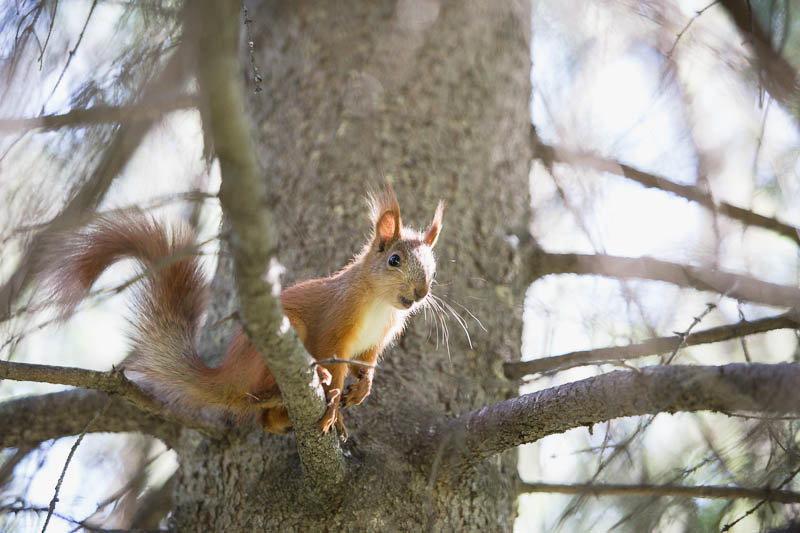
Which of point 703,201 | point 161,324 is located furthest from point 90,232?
point 703,201

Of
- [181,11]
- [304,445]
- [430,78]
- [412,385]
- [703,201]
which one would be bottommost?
[304,445]

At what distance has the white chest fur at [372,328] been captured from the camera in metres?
1.69

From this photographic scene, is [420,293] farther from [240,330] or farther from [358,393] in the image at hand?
[240,330]

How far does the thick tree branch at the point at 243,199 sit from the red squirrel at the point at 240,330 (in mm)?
415

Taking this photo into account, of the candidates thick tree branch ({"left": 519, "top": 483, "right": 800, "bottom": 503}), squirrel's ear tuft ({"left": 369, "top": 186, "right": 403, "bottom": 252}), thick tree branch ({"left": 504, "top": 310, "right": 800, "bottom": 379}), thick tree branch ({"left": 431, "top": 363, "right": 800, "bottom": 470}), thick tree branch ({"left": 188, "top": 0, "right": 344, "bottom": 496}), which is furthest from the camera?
squirrel's ear tuft ({"left": 369, "top": 186, "right": 403, "bottom": 252})

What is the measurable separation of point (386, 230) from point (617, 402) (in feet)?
2.51

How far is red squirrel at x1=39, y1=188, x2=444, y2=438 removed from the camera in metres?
1.52

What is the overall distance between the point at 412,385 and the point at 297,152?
657 millimetres

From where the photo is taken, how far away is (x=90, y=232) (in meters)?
1.50

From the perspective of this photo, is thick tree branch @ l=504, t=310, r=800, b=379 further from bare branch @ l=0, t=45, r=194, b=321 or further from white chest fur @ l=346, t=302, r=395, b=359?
bare branch @ l=0, t=45, r=194, b=321

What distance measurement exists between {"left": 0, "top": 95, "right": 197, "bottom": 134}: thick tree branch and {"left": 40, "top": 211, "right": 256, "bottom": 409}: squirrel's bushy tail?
7.5 inches

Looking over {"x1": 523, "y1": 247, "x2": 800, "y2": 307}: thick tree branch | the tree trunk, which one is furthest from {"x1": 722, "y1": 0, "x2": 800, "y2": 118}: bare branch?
the tree trunk

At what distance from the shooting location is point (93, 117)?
1.37m

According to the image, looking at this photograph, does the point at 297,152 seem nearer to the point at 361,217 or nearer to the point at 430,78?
the point at 361,217
